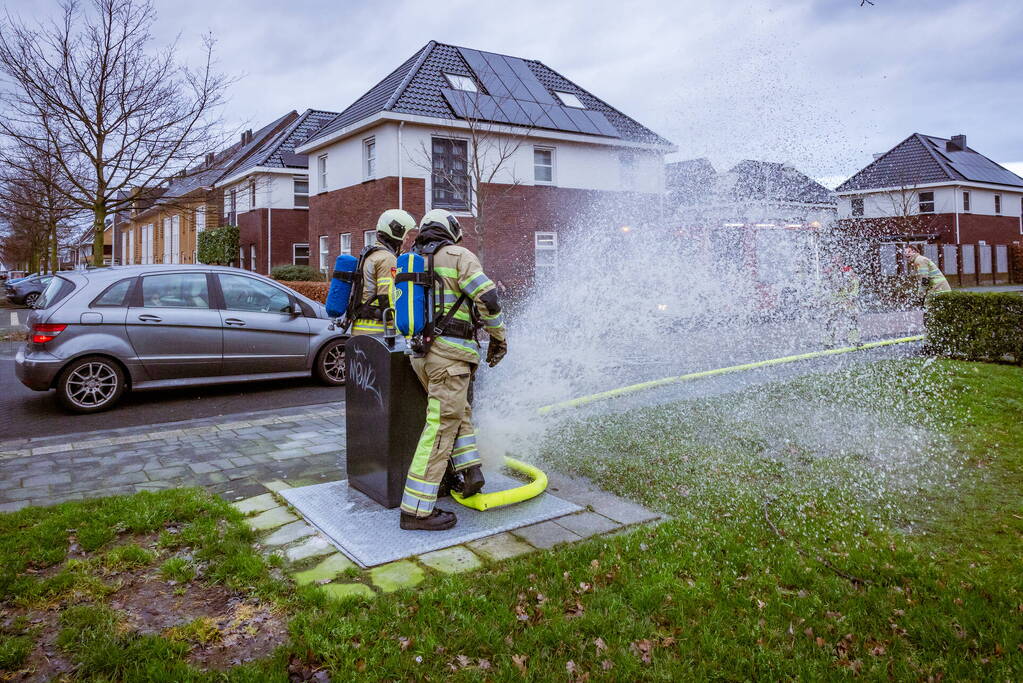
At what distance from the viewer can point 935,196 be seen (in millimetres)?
39469

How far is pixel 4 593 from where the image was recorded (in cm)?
344

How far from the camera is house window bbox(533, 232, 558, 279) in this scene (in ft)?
78.5

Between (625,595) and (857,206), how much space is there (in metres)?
37.7

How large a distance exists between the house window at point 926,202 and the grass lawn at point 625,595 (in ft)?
131

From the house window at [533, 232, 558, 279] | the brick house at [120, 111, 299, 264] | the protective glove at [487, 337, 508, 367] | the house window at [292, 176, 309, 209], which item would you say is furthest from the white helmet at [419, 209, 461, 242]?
the house window at [292, 176, 309, 209]

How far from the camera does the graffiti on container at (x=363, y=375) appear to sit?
176 inches

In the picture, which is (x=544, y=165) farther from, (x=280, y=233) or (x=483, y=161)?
(x=280, y=233)

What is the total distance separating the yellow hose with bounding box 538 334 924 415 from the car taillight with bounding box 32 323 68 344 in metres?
5.24

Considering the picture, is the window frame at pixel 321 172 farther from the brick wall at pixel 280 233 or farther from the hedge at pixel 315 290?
the hedge at pixel 315 290

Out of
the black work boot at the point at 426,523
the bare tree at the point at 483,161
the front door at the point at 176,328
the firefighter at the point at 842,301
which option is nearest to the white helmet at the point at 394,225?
the black work boot at the point at 426,523

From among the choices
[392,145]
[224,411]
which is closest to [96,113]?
[392,145]

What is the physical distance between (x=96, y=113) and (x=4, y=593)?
1588cm

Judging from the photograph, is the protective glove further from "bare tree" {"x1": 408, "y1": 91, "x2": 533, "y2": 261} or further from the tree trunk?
"bare tree" {"x1": 408, "y1": 91, "x2": 533, "y2": 261}

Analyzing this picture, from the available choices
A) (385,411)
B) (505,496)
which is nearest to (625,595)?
(505,496)
